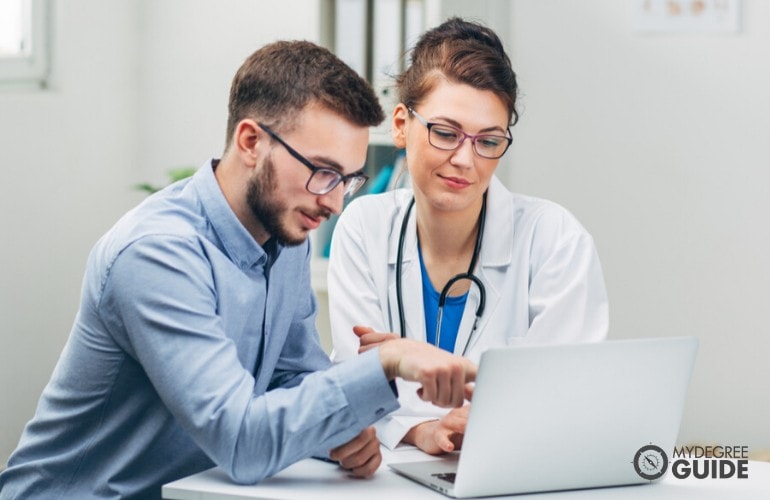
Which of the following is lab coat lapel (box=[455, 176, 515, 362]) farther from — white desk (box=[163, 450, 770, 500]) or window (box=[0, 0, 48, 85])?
window (box=[0, 0, 48, 85])

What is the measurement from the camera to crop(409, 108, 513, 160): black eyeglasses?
6.37 ft

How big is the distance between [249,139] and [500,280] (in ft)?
2.29

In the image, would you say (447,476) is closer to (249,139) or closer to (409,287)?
(249,139)

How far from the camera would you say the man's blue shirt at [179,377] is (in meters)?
1.35

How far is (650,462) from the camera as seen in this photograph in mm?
1439

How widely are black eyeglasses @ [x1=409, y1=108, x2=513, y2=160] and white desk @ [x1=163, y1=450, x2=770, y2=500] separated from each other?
67cm

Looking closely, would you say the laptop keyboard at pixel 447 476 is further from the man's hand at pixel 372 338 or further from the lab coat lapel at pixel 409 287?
the lab coat lapel at pixel 409 287

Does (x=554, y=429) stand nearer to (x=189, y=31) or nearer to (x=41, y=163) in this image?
(x=41, y=163)

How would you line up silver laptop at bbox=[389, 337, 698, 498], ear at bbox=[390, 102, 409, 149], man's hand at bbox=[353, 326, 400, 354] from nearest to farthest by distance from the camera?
1. silver laptop at bbox=[389, 337, 698, 498]
2. man's hand at bbox=[353, 326, 400, 354]
3. ear at bbox=[390, 102, 409, 149]

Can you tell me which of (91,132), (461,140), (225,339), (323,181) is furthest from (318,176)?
(91,132)

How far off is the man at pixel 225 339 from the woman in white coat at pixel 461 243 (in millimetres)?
436

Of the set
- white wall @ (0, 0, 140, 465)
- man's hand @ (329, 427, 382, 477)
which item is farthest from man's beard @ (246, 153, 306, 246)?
white wall @ (0, 0, 140, 465)

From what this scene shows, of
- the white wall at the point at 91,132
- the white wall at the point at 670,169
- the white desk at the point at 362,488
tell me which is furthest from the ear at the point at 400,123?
the white wall at the point at 670,169

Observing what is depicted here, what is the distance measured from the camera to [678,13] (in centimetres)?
336
